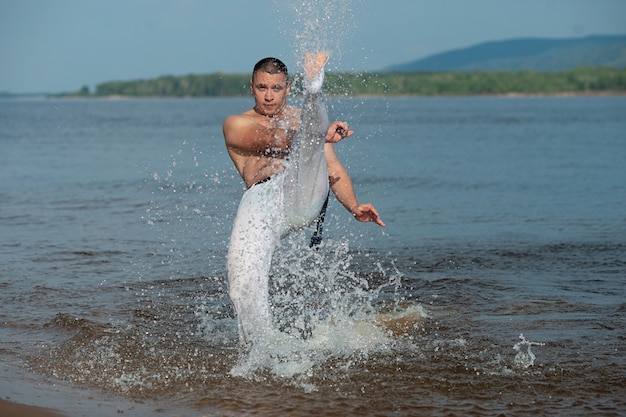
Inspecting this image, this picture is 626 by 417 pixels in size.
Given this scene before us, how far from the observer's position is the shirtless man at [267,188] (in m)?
6.71

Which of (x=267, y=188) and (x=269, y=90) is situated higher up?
(x=269, y=90)

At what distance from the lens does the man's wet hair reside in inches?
269

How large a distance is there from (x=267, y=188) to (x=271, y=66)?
0.95m

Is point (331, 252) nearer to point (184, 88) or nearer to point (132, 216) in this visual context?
point (132, 216)

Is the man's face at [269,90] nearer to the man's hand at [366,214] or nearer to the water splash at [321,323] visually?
the man's hand at [366,214]

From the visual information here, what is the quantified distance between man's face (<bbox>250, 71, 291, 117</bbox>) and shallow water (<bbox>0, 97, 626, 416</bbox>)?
5.86 ft

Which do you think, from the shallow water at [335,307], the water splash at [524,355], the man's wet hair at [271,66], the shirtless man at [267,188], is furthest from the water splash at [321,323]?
the man's wet hair at [271,66]

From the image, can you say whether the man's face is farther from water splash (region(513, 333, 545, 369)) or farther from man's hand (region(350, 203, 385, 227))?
water splash (region(513, 333, 545, 369))

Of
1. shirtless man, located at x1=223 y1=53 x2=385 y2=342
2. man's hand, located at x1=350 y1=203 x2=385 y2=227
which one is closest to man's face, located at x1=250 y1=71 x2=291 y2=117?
shirtless man, located at x1=223 y1=53 x2=385 y2=342

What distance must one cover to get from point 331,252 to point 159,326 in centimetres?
429

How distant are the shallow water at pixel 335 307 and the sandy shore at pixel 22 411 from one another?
0.18 m

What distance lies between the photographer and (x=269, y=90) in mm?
6855

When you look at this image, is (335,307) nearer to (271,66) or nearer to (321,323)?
(321,323)

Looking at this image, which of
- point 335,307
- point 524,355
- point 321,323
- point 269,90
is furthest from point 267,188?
point 524,355
